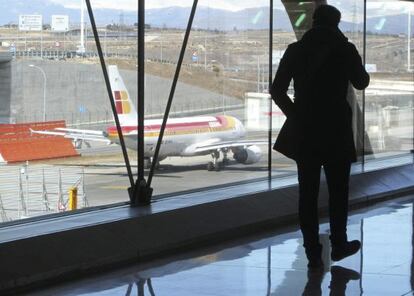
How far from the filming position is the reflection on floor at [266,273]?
501 cm

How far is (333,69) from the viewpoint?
215 inches

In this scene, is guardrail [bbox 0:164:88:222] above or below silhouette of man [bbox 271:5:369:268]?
below

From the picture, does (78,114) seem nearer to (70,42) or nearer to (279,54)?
(70,42)

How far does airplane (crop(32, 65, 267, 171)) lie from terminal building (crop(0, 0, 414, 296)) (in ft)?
0.07

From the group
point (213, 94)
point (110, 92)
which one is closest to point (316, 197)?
point (110, 92)

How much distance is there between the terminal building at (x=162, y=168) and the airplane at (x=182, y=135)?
0.07 feet

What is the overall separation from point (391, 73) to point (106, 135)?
6.82 m

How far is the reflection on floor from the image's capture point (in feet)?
16.4

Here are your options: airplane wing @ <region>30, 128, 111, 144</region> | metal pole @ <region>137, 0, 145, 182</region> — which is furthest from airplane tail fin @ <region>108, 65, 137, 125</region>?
metal pole @ <region>137, 0, 145, 182</region>

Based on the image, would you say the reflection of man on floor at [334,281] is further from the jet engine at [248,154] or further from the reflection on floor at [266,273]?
the jet engine at [248,154]

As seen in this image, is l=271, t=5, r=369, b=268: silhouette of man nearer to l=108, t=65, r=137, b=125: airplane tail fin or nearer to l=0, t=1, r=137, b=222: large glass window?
l=0, t=1, r=137, b=222: large glass window

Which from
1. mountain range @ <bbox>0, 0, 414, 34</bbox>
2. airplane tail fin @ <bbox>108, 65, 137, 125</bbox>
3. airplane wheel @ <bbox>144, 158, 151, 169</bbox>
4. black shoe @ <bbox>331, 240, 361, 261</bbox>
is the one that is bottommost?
black shoe @ <bbox>331, 240, 361, 261</bbox>

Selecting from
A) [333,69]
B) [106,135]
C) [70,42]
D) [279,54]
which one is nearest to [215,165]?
[279,54]

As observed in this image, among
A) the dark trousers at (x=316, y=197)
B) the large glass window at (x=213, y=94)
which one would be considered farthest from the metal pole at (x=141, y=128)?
the dark trousers at (x=316, y=197)
